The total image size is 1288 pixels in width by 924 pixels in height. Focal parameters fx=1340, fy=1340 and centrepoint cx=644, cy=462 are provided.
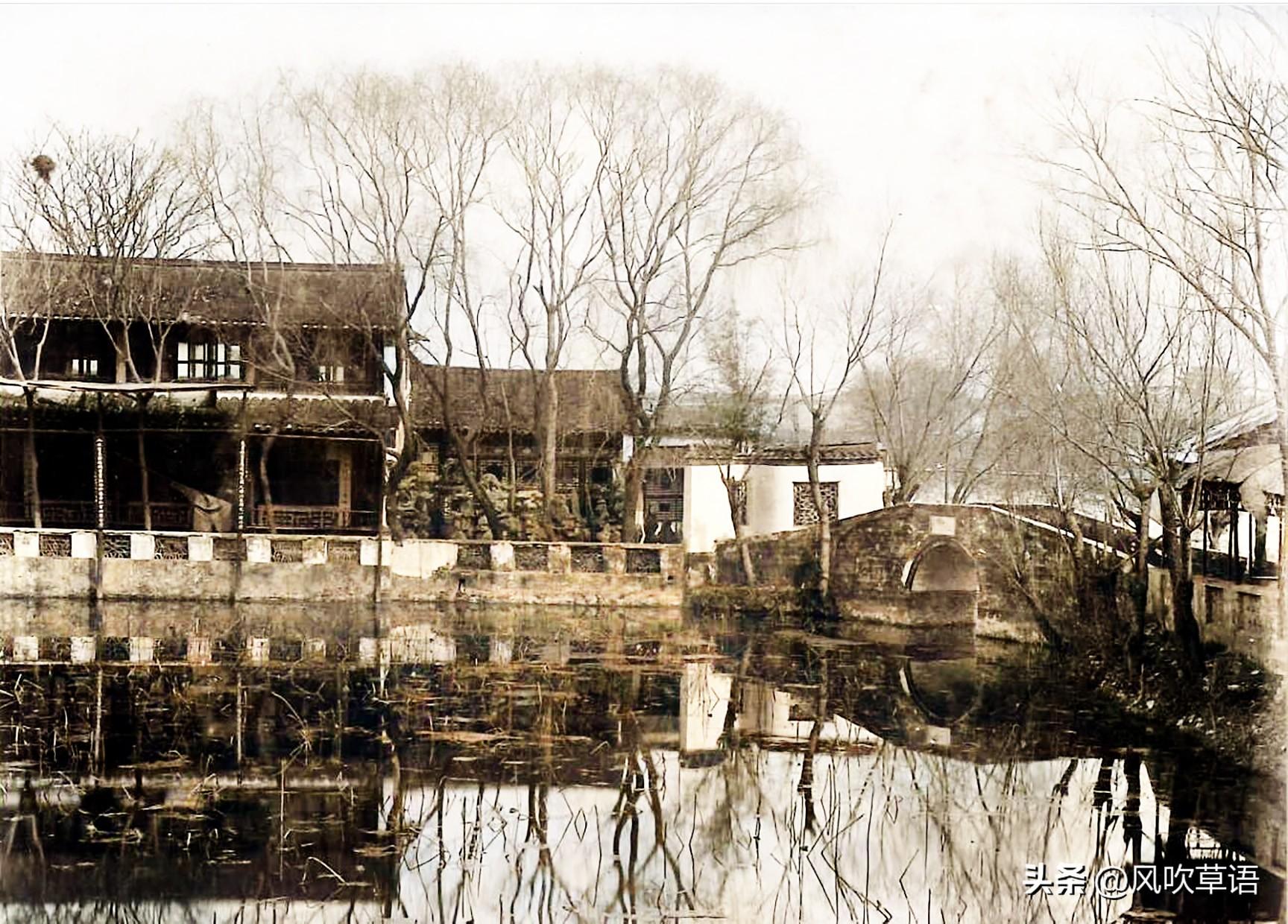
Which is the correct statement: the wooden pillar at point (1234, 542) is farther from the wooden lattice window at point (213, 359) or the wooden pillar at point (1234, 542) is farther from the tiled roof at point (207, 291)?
the wooden lattice window at point (213, 359)

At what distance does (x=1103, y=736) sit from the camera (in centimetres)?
276

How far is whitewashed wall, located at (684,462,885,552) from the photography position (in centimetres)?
279

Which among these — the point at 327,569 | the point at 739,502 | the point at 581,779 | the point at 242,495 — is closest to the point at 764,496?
the point at 739,502

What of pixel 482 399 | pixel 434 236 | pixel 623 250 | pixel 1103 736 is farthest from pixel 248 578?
→ pixel 1103 736

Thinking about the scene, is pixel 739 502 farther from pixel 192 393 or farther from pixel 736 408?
pixel 192 393

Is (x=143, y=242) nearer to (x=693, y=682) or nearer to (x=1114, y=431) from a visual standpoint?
(x=693, y=682)

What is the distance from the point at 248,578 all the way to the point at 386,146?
0.96 metres

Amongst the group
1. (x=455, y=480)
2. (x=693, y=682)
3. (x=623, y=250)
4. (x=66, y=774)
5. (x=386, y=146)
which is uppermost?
(x=386, y=146)

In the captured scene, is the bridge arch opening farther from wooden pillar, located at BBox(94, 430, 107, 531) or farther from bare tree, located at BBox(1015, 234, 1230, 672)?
wooden pillar, located at BBox(94, 430, 107, 531)

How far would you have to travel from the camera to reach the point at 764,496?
279 cm

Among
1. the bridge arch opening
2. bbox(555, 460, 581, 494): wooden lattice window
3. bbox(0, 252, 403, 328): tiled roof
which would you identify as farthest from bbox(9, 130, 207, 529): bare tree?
the bridge arch opening

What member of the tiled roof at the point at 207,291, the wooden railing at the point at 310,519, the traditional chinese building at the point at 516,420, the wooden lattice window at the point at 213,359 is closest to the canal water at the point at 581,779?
the wooden railing at the point at 310,519

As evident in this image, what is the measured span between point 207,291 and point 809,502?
4.41 feet

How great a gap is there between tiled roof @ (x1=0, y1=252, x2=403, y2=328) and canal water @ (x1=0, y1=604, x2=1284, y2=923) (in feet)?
2.04
